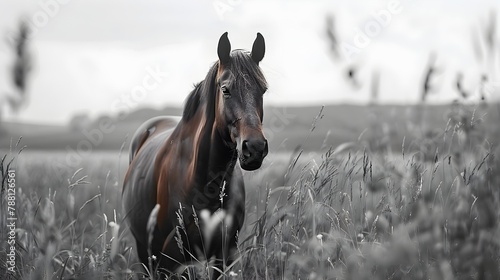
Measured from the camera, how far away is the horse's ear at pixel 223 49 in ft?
10.4

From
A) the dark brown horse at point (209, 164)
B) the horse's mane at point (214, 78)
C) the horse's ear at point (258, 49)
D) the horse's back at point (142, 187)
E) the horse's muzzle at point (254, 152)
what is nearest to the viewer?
the horse's muzzle at point (254, 152)

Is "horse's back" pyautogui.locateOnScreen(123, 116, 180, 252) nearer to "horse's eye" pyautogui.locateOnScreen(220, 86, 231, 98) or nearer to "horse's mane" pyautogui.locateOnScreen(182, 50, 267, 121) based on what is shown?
"horse's mane" pyautogui.locateOnScreen(182, 50, 267, 121)

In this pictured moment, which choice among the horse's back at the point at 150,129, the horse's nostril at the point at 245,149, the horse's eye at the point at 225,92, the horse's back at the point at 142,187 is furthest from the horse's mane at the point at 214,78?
the horse's back at the point at 150,129

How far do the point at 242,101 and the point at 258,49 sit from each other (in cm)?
45

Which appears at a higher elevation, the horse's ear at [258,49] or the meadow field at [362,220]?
the horse's ear at [258,49]

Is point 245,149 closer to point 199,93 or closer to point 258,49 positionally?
point 258,49

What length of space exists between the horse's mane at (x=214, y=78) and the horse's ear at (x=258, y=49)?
6 cm

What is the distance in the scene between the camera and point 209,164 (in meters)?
3.32

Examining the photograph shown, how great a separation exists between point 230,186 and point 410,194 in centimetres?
110

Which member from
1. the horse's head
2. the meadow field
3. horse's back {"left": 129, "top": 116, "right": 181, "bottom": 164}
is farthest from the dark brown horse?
horse's back {"left": 129, "top": 116, "right": 181, "bottom": 164}

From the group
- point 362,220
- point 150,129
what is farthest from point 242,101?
point 150,129

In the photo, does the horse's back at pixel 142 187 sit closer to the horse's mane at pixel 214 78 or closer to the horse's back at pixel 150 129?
the horse's back at pixel 150 129

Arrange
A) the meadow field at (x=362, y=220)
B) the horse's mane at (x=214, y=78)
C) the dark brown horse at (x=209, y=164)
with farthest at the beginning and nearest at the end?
1. the horse's mane at (x=214, y=78)
2. the dark brown horse at (x=209, y=164)
3. the meadow field at (x=362, y=220)

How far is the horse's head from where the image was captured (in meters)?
2.74
